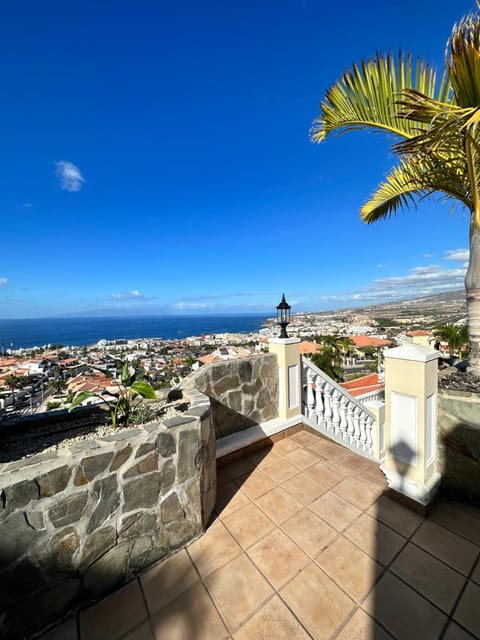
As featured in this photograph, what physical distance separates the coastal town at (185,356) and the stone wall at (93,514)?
81 centimetres

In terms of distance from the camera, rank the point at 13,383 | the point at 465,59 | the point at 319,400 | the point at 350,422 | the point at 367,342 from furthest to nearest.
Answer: the point at 367,342 → the point at 13,383 → the point at 319,400 → the point at 350,422 → the point at 465,59

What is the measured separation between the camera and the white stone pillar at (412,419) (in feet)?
6.18

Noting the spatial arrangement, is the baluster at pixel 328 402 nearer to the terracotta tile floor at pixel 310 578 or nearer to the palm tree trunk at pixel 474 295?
the terracotta tile floor at pixel 310 578

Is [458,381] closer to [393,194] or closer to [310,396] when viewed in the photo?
[310,396]

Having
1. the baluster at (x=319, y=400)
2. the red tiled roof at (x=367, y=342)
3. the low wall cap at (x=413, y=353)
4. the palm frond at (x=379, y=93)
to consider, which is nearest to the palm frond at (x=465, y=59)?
the palm frond at (x=379, y=93)

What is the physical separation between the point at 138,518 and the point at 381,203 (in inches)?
149

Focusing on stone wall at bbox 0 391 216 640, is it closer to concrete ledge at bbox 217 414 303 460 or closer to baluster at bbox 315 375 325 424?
concrete ledge at bbox 217 414 303 460

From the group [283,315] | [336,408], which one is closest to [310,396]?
[336,408]

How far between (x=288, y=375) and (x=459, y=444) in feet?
5.71

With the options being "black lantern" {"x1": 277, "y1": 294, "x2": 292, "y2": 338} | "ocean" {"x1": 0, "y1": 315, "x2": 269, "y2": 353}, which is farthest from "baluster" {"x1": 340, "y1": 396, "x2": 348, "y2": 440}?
"ocean" {"x1": 0, "y1": 315, "x2": 269, "y2": 353}

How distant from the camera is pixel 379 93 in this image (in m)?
2.04

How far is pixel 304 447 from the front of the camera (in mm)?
3016

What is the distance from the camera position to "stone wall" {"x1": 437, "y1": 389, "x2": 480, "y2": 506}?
Result: 6.31 ft

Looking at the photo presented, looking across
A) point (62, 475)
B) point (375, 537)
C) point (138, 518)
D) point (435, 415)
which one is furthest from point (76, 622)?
point (435, 415)
